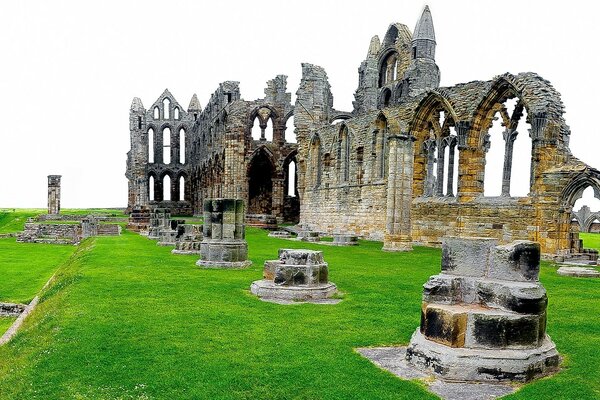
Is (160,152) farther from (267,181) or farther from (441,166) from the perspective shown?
(441,166)

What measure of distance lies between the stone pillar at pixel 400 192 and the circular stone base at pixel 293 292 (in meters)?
8.24

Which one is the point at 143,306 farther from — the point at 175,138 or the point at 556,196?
the point at 175,138

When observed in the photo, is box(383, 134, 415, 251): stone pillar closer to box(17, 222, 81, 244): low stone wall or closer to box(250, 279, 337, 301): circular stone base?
box(250, 279, 337, 301): circular stone base

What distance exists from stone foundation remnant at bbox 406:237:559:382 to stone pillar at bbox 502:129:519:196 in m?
11.1

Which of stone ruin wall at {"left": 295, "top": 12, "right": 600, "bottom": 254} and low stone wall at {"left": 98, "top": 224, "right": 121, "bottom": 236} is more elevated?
stone ruin wall at {"left": 295, "top": 12, "right": 600, "bottom": 254}

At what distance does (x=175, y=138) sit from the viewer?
53031 mm

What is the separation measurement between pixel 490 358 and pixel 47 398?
3770mm

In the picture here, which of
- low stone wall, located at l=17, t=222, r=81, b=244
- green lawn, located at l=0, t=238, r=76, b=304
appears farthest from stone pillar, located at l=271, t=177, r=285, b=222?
green lawn, located at l=0, t=238, r=76, b=304

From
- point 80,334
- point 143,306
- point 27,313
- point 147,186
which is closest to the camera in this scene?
point 80,334

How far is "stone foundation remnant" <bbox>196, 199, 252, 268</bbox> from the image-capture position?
11.4 m

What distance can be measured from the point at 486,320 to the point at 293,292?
3.62 metres

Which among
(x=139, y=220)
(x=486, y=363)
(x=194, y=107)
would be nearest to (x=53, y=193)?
(x=139, y=220)

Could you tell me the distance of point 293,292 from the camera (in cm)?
780

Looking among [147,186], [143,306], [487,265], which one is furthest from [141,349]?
[147,186]
